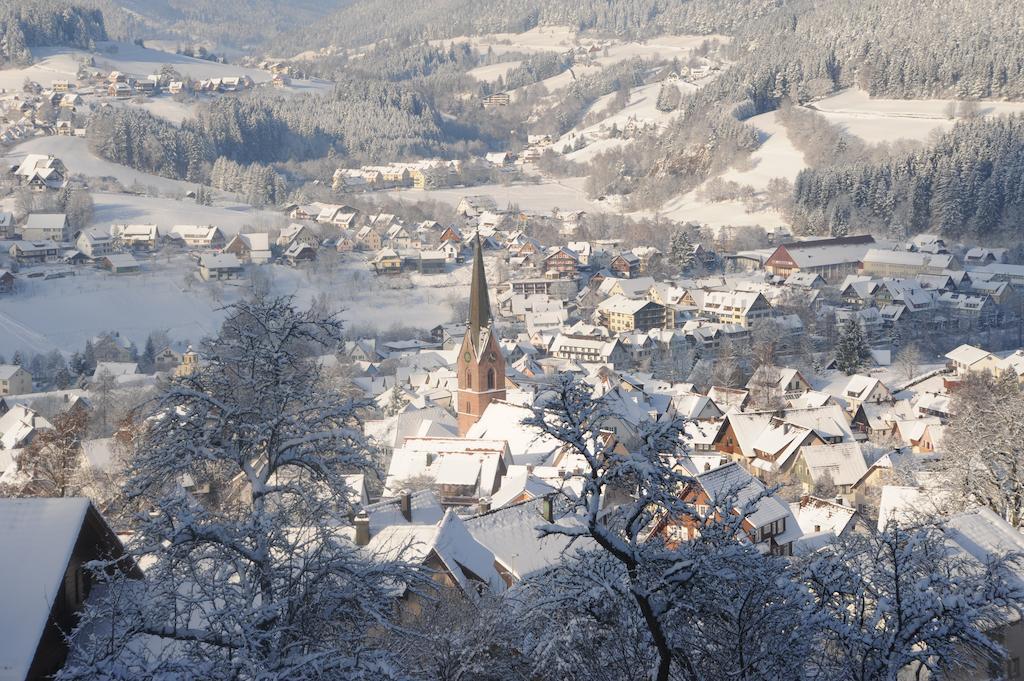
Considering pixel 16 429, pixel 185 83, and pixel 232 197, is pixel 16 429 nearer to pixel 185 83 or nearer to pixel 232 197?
pixel 232 197

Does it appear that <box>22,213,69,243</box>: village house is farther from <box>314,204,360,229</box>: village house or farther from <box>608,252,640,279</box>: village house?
<box>608,252,640,279</box>: village house

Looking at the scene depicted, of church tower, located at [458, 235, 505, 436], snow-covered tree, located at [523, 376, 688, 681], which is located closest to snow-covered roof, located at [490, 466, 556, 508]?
church tower, located at [458, 235, 505, 436]

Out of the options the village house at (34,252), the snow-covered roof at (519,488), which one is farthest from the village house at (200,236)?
the snow-covered roof at (519,488)

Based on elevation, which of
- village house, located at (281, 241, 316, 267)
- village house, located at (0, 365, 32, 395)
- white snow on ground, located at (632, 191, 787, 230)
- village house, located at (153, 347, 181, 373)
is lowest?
white snow on ground, located at (632, 191, 787, 230)

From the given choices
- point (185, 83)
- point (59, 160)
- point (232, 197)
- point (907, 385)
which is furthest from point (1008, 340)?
point (185, 83)

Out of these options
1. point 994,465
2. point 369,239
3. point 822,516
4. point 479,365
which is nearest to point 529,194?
point 369,239

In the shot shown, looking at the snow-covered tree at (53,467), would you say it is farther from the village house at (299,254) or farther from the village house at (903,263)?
the village house at (903,263)
